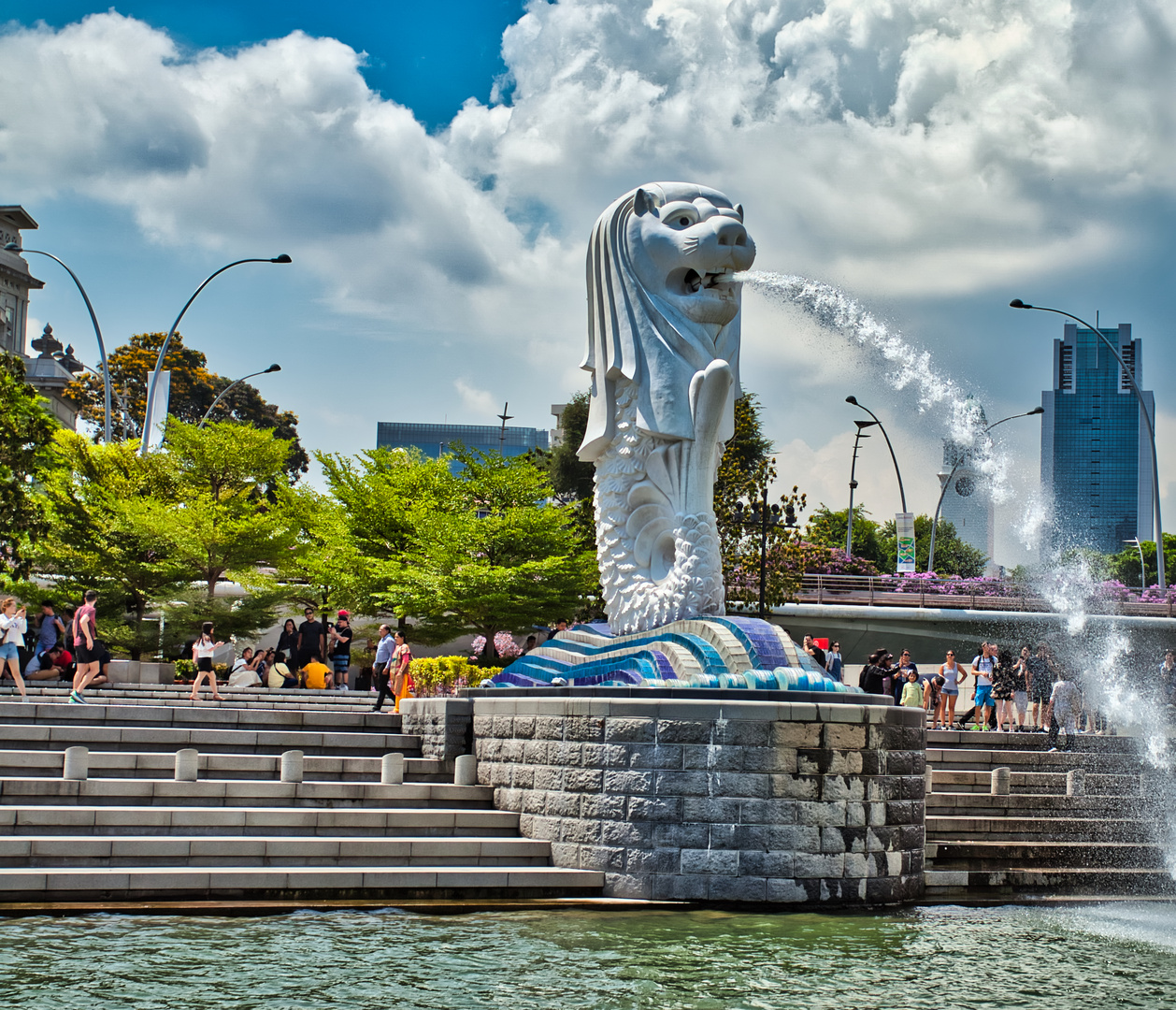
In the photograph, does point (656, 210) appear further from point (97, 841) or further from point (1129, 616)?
point (1129, 616)

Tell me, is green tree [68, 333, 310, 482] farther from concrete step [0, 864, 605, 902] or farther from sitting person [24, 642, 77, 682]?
concrete step [0, 864, 605, 902]

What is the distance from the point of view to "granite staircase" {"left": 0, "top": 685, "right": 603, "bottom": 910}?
11.6 m

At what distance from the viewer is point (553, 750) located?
44.5 ft

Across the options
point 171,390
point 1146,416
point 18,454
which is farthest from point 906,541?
point 171,390

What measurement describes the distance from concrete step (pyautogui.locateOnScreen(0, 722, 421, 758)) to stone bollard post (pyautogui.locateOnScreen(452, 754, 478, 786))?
3.86 ft

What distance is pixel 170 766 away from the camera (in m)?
14.1

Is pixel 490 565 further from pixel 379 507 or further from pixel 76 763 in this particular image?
pixel 76 763

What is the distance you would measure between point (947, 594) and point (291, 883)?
1498 inches

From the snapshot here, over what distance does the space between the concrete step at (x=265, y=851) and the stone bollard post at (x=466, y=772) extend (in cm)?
136

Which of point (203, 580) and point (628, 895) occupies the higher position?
point (203, 580)

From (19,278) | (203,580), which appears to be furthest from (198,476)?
(19,278)

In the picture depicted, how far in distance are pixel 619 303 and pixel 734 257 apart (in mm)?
1662

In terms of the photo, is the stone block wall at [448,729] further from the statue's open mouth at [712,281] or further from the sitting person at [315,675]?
the sitting person at [315,675]

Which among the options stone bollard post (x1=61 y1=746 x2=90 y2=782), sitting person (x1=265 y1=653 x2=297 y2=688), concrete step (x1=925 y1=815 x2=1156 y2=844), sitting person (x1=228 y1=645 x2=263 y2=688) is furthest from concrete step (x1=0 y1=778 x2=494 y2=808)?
sitting person (x1=265 y1=653 x2=297 y2=688)
